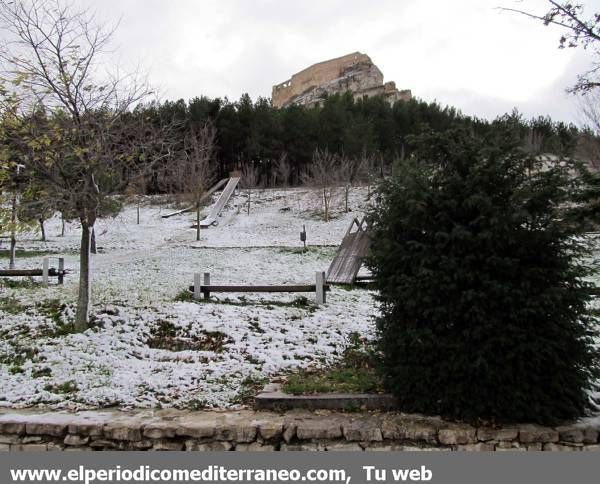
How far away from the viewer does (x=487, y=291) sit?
4375mm

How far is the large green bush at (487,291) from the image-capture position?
4.34 meters

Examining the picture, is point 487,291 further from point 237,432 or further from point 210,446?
point 210,446

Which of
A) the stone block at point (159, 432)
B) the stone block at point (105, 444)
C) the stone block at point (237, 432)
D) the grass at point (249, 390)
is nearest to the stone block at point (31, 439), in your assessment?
the stone block at point (105, 444)

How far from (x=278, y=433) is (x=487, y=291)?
7.65ft

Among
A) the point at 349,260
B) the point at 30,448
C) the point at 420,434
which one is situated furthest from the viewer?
the point at 349,260

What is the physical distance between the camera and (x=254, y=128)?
130 ft

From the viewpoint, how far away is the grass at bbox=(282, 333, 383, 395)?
5309 mm

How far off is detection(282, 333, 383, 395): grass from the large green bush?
2.02 ft

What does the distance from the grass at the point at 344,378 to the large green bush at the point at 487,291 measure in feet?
2.02

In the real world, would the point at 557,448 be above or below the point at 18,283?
below

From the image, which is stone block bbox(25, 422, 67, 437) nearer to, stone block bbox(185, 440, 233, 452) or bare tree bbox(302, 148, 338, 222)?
stone block bbox(185, 440, 233, 452)

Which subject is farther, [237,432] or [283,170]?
[283,170]

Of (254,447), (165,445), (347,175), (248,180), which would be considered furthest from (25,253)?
(347,175)

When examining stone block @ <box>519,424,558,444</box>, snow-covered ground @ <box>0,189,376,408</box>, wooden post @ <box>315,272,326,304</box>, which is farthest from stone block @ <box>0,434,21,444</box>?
wooden post @ <box>315,272,326,304</box>
